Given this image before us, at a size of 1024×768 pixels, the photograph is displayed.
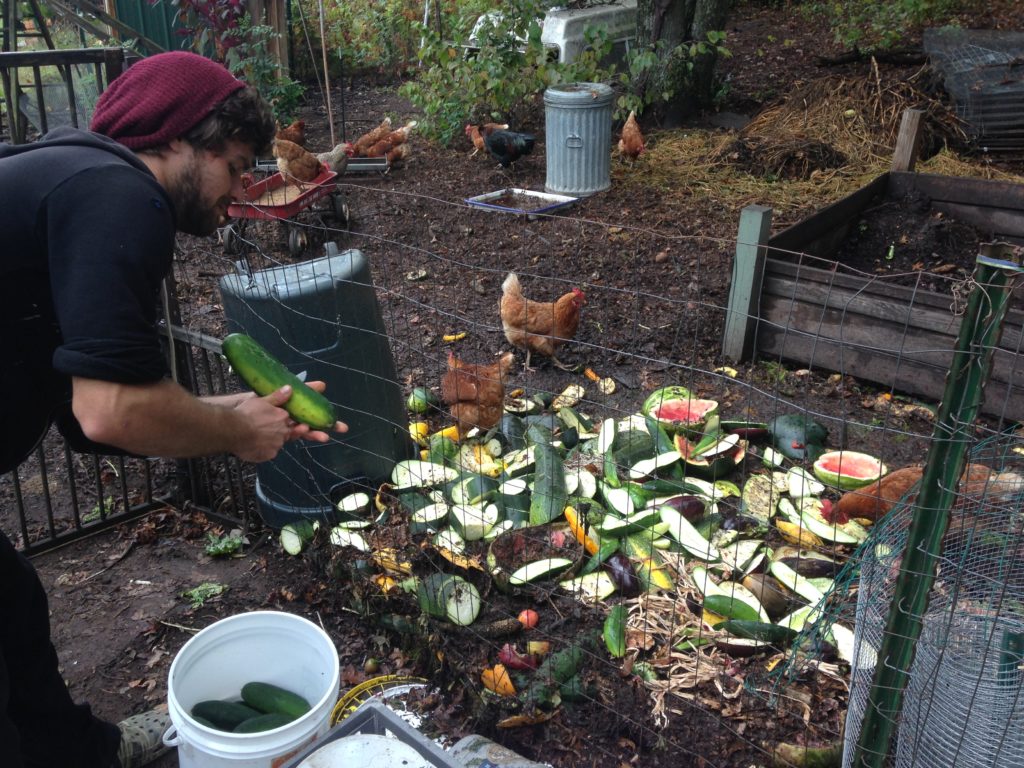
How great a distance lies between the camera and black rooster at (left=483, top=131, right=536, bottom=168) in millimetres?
8469

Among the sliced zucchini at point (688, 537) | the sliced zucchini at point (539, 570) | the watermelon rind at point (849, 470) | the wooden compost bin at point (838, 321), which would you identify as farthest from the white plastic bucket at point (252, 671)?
the wooden compost bin at point (838, 321)

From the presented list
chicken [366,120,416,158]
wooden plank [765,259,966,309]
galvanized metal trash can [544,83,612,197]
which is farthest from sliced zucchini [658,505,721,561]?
chicken [366,120,416,158]

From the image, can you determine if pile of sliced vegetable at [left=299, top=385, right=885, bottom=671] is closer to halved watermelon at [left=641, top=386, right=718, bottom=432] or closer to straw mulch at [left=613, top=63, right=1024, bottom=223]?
halved watermelon at [left=641, top=386, right=718, bottom=432]

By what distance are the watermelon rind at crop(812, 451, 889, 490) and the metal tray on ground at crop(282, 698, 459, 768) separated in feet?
6.74

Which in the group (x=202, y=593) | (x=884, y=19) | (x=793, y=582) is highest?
(x=884, y=19)

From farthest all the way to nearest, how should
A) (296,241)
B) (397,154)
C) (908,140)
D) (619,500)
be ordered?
(397,154) → (296,241) → (908,140) → (619,500)

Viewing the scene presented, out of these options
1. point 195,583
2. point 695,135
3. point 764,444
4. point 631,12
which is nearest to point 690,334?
point 764,444

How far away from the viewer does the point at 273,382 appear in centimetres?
255

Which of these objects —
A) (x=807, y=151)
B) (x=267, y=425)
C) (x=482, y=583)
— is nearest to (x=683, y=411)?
(x=482, y=583)

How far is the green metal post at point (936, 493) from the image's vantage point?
1.61 m

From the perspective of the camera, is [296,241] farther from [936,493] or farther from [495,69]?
[936,493]

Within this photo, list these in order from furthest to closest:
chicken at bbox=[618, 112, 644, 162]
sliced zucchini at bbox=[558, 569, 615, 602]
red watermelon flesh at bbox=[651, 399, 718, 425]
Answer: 1. chicken at bbox=[618, 112, 644, 162]
2. red watermelon flesh at bbox=[651, 399, 718, 425]
3. sliced zucchini at bbox=[558, 569, 615, 602]

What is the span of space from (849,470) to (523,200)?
→ 4950 mm

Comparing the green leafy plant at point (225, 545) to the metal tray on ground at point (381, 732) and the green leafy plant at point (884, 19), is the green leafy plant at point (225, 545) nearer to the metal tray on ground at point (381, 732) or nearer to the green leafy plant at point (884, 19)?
the metal tray on ground at point (381, 732)
